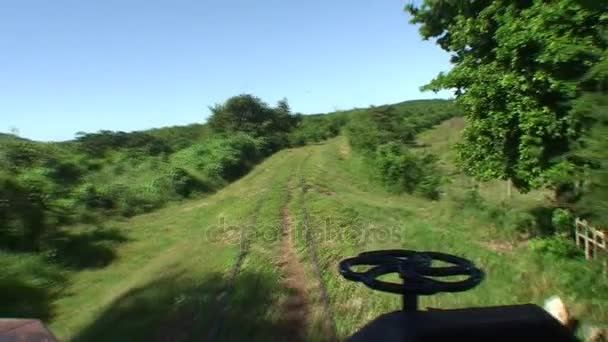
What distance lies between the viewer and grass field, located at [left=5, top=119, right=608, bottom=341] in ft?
25.1

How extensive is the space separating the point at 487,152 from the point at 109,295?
8.26 m

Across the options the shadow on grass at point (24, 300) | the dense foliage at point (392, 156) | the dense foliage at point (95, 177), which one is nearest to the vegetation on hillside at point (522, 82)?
the dense foliage at point (392, 156)

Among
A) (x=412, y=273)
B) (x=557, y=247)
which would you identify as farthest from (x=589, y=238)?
(x=412, y=273)

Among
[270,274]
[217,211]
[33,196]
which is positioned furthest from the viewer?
[217,211]

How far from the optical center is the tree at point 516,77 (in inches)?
310

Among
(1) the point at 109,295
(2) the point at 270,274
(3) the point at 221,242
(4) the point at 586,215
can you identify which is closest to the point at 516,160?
(2) the point at 270,274

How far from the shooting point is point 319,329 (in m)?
7.32

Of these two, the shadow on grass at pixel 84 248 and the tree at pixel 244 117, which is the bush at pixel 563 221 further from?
the tree at pixel 244 117

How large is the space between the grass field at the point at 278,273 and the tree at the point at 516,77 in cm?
169

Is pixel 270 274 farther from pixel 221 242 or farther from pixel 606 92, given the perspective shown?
pixel 606 92

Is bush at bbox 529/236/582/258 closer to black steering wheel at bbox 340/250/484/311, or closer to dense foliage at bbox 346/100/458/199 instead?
dense foliage at bbox 346/100/458/199

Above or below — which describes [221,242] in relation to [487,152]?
below

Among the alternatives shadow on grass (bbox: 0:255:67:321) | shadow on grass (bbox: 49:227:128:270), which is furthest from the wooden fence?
shadow on grass (bbox: 49:227:128:270)

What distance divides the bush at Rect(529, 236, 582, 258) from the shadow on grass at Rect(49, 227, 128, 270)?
10.2 metres
